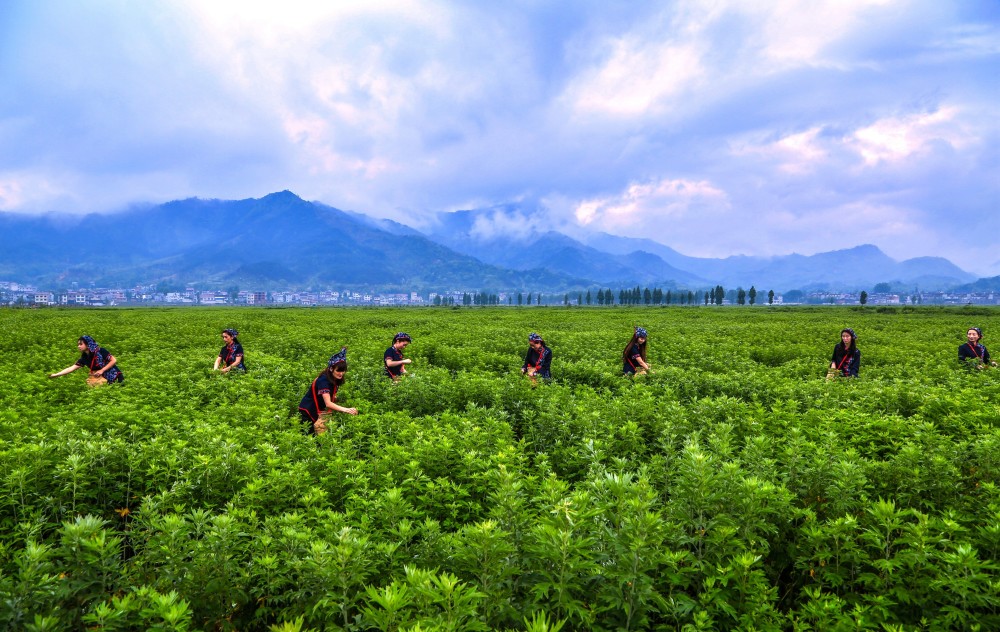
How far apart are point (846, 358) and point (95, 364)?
21035mm

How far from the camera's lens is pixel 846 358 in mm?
13422

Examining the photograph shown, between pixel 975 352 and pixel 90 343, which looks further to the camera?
pixel 975 352

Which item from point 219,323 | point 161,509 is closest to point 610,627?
point 161,509

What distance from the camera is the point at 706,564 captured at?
3.84 m

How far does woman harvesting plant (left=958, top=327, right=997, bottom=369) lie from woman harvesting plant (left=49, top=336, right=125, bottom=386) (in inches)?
945

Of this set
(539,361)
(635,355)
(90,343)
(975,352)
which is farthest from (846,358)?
(90,343)

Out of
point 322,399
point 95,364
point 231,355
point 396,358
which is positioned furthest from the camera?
point 231,355

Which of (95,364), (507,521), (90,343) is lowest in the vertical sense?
(507,521)

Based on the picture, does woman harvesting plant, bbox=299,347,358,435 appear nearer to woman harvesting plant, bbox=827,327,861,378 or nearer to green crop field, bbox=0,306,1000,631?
green crop field, bbox=0,306,1000,631

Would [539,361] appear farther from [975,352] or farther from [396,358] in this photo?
[975,352]

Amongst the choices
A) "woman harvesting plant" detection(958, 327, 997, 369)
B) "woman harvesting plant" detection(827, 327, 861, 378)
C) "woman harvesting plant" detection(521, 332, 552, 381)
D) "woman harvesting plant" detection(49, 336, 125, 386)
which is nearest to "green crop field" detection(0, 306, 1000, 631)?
"woman harvesting plant" detection(49, 336, 125, 386)

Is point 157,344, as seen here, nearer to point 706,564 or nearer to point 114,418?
point 114,418

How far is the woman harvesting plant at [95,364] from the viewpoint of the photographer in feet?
38.9

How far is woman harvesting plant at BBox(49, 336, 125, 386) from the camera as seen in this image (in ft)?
38.9
